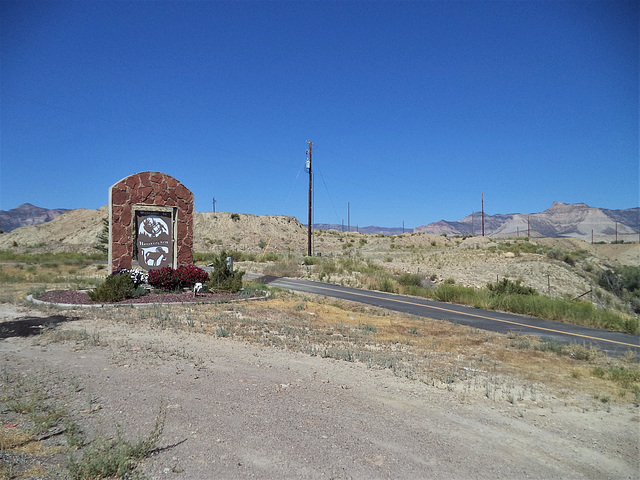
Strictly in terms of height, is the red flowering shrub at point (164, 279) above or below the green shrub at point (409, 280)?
above

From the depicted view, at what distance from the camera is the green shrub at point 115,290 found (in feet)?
46.8

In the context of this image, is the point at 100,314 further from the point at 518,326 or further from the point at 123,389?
the point at 518,326

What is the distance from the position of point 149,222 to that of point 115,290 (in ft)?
14.0

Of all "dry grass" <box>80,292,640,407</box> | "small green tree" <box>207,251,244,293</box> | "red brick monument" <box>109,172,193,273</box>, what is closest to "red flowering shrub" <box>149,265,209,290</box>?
"small green tree" <box>207,251,244,293</box>

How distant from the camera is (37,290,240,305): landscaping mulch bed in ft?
46.8

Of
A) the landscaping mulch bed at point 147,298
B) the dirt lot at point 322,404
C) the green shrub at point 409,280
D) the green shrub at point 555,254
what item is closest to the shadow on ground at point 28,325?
the dirt lot at point 322,404

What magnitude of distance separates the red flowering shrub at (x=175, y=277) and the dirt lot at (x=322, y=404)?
6038mm

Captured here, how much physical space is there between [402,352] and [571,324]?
910cm

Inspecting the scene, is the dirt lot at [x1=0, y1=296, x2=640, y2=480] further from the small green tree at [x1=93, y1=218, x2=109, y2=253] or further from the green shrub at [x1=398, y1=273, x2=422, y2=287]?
the small green tree at [x1=93, y1=218, x2=109, y2=253]

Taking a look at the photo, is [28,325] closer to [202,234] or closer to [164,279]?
[164,279]

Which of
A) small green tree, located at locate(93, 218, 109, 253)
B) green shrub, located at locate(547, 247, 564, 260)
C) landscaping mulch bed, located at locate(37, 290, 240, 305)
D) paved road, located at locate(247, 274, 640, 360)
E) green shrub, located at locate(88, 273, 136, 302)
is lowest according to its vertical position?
paved road, located at locate(247, 274, 640, 360)

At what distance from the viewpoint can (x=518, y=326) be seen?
13.9 meters

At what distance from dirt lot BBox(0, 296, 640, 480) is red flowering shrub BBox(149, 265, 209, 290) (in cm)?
604

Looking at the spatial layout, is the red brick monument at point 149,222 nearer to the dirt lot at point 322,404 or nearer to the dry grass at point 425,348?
the dry grass at point 425,348
